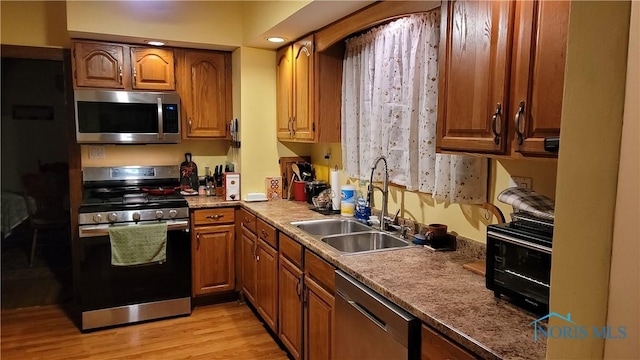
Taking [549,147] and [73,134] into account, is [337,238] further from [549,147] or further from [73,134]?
[73,134]

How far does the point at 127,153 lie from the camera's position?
12.7 ft

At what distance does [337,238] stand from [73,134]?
2563 mm

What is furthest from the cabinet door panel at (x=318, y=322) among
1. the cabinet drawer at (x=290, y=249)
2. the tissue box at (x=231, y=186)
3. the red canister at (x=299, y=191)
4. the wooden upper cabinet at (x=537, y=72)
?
the tissue box at (x=231, y=186)

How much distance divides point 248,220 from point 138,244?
82cm

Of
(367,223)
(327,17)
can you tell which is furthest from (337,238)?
(327,17)

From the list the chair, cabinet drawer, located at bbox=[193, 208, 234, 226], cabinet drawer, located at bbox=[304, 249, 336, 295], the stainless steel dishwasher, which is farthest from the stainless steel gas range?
the stainless steel dishwasher

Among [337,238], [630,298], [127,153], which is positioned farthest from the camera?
[127,153]

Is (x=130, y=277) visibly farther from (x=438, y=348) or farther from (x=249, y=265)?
(x=438, y=348)

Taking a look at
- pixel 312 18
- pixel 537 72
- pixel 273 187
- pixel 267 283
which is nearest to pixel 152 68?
pixel 273 187

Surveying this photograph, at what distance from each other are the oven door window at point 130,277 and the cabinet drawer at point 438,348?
2379 millimetres

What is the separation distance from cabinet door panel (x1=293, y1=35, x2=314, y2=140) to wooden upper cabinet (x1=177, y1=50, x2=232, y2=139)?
0.81m

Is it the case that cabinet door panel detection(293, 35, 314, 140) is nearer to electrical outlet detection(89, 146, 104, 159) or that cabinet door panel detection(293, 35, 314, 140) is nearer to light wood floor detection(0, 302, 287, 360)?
light wood floor detection(0, 302, 287, 360)

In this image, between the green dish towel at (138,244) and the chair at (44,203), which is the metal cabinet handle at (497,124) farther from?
the chair at (44,203)

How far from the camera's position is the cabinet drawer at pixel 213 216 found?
3.48m
